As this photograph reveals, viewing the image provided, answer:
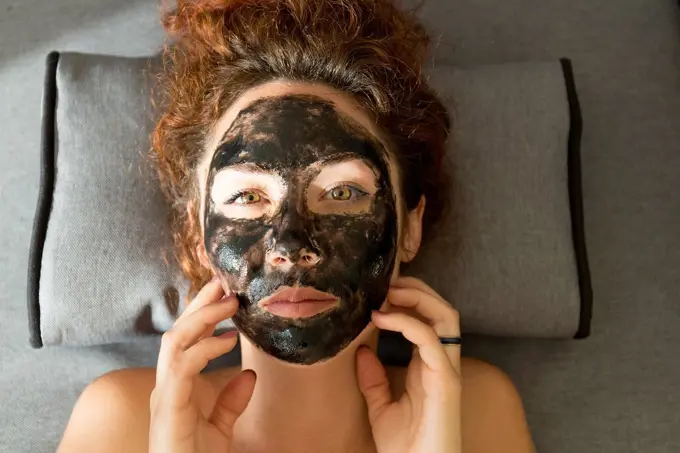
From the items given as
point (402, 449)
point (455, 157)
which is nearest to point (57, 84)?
point (455, 157)

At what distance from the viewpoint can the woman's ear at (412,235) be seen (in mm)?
1091

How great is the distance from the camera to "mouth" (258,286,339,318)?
0.89 metres

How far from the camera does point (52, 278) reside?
3.89ft

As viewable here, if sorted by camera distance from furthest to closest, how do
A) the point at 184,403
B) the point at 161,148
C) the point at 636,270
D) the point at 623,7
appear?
the point at 623,7 < the point at 636,270 < the point at 161,148 < the point at 184,403

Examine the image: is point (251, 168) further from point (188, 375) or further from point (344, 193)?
point (188, 375)

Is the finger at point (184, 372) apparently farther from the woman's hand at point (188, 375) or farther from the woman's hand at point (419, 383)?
the woman's hand at point (419, 383)

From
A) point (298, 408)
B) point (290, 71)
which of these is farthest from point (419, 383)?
point (290, 71)

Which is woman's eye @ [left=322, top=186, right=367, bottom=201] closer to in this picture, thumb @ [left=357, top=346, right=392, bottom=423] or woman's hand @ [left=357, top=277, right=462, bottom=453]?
woman's hand @ [left=357, top=277, right=462, bottom=453]

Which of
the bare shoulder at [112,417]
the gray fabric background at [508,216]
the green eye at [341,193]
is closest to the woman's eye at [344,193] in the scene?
the green eye at [341,193]

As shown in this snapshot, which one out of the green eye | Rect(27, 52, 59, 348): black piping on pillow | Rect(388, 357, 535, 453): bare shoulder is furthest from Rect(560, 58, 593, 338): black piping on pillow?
Rect(27, 52, 59, 348): black piping on pillow

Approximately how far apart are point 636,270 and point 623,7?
64cm

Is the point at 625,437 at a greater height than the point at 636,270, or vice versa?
the point at 636,270

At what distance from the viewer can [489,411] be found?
1144 millimetres

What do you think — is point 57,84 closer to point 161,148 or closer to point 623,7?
point 161,148
